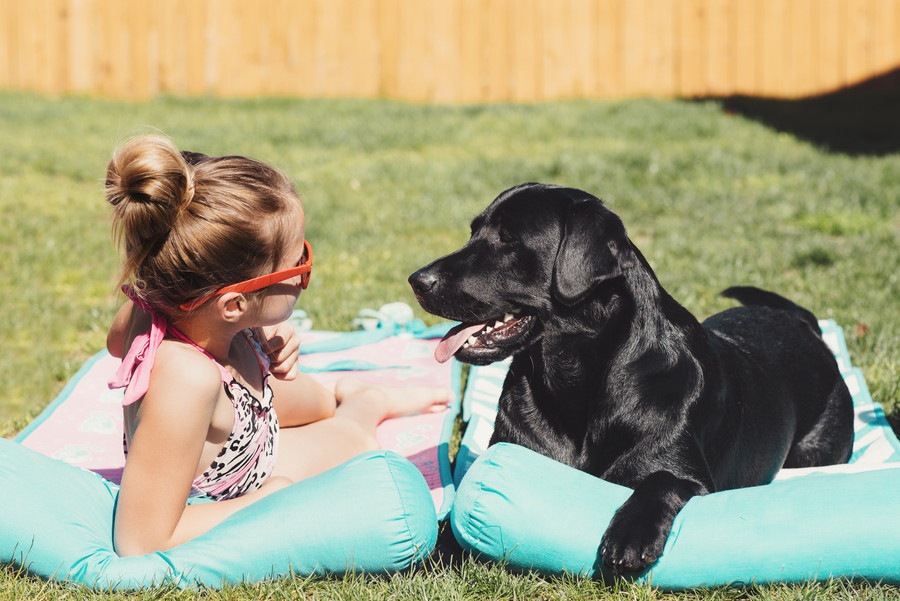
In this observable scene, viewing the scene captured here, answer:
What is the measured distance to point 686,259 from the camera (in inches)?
284

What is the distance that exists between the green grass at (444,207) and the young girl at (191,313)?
0.36 m

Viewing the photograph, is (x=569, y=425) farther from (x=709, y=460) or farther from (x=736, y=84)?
(x=736, y=84)

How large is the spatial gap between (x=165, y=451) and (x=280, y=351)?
2.80ft

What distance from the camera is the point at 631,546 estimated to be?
9.87ft

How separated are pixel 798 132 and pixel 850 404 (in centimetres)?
732

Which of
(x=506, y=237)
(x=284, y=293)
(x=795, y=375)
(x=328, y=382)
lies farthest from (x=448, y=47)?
(x=284, y=293)

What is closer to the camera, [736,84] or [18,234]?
[18,234]

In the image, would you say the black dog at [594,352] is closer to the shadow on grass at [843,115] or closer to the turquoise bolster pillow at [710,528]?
the turquoise bolster pillow at [710,528]

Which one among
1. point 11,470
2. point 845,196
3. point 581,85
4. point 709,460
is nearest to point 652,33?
point 581,85

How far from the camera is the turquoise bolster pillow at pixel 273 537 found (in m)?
3.14

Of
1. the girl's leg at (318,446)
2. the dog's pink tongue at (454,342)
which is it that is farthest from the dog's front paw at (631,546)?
the girl's leg at (318,446)

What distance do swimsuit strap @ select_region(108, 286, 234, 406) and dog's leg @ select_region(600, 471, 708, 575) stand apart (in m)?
1.47

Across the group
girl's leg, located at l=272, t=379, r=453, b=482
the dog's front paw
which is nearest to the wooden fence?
girl's leg, located at l=272, t=379, r=453, b=482

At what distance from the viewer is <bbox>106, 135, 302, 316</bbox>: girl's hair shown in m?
3.21
